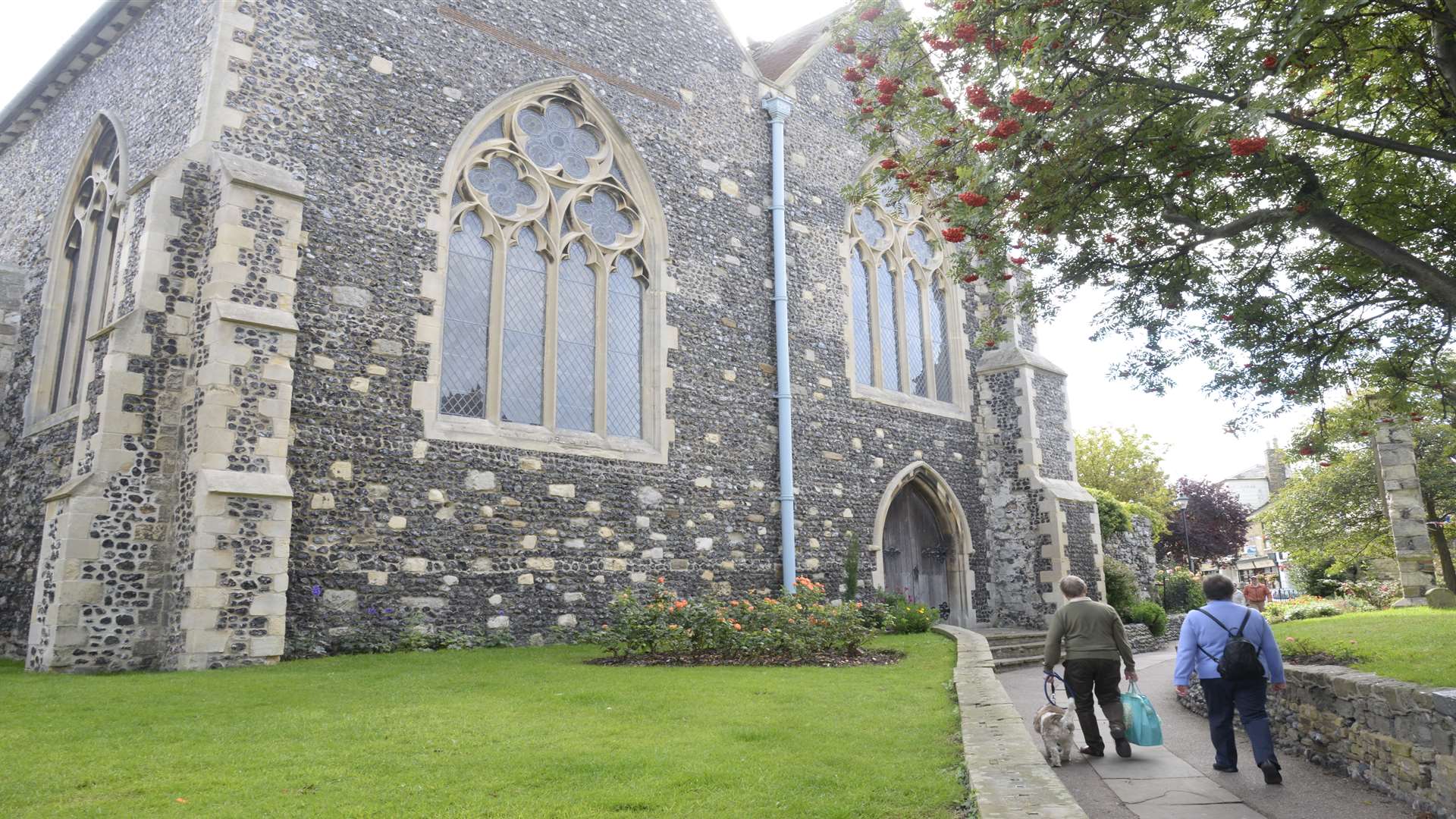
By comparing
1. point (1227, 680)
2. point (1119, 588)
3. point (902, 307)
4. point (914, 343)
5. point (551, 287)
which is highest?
point (902, 307)

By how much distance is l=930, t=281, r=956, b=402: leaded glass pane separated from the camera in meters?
18.8

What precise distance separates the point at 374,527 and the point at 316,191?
3.94m

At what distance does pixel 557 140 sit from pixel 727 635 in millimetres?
7447

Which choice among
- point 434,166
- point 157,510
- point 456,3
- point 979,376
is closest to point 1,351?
point 157,510

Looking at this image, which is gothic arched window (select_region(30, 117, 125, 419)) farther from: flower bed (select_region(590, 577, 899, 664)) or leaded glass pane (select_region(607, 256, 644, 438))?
flower bed (select_region(590, 577, 899, 664))

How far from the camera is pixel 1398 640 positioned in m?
9.44

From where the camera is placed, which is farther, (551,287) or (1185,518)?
(1185,518)

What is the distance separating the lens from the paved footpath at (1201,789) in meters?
5.38

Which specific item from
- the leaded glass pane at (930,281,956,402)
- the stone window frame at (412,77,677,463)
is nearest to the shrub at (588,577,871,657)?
the stone window frame at (412,77,677,463)

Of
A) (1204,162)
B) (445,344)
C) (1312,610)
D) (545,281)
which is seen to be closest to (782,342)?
(545,281)

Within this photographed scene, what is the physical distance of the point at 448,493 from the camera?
1140 cm

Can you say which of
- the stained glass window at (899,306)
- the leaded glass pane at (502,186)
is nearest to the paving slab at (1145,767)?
the leaded glass pane at (502,186)

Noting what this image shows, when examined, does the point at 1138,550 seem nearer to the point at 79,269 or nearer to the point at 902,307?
the point at 902,307

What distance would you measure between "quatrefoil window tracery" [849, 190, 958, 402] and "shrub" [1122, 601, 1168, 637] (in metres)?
5.85
